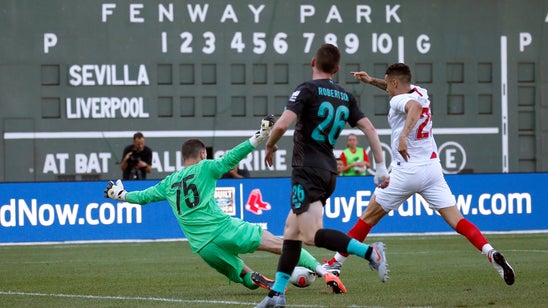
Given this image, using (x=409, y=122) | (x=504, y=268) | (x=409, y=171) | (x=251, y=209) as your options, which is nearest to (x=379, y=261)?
(x=504, y=268)

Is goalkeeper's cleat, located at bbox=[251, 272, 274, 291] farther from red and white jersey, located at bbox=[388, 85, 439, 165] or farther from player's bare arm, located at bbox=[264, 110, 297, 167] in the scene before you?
red and white jersey, located at bbox=[388, 85, 439, 165]

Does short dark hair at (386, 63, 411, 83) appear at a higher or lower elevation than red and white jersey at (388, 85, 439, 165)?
higher

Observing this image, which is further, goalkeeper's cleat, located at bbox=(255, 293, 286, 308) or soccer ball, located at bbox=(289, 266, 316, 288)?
soccer ball, located at bbox=(289, 266, 316, 288)

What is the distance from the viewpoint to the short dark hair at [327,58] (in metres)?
8.92

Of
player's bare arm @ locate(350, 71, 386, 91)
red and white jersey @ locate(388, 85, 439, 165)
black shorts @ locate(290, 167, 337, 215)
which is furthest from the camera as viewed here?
player's bare arm @ locate(350, 71, 386, 91)

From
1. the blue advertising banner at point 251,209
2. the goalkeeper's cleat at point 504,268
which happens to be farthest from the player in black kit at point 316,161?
the blue advertising banner at point 251,209

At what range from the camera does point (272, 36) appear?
70.8ft

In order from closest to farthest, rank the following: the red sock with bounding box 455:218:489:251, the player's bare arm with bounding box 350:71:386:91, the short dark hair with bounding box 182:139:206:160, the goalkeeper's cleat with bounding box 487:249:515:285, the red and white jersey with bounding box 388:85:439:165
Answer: the goalkeeper's cleat with bounding box 487:249:515:285
the short dark hair with bounding box 182:139:206:160
the red sock with bounding box 455:218:489:251
the red and white jersey with bounding box 388:85:439:165
the player's bare arm with bounding box 350:71:386:91

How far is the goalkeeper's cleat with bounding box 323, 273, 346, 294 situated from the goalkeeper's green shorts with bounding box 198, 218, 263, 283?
0.69 metres

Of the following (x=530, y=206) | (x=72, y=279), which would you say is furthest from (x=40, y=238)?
(x=530, y=206)

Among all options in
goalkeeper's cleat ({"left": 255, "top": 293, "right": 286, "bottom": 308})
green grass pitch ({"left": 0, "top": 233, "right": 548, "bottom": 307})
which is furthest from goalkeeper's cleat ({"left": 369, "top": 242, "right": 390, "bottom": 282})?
goalkeeper's cleat ({"left": 255, "top": 293, "right": 286, "bottom": 308})

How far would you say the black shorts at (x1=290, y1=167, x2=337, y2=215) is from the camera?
8789 millimetres

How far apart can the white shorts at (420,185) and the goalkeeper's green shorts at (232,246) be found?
4.69 ft

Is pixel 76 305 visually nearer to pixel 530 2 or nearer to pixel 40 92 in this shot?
pixel 40 92
